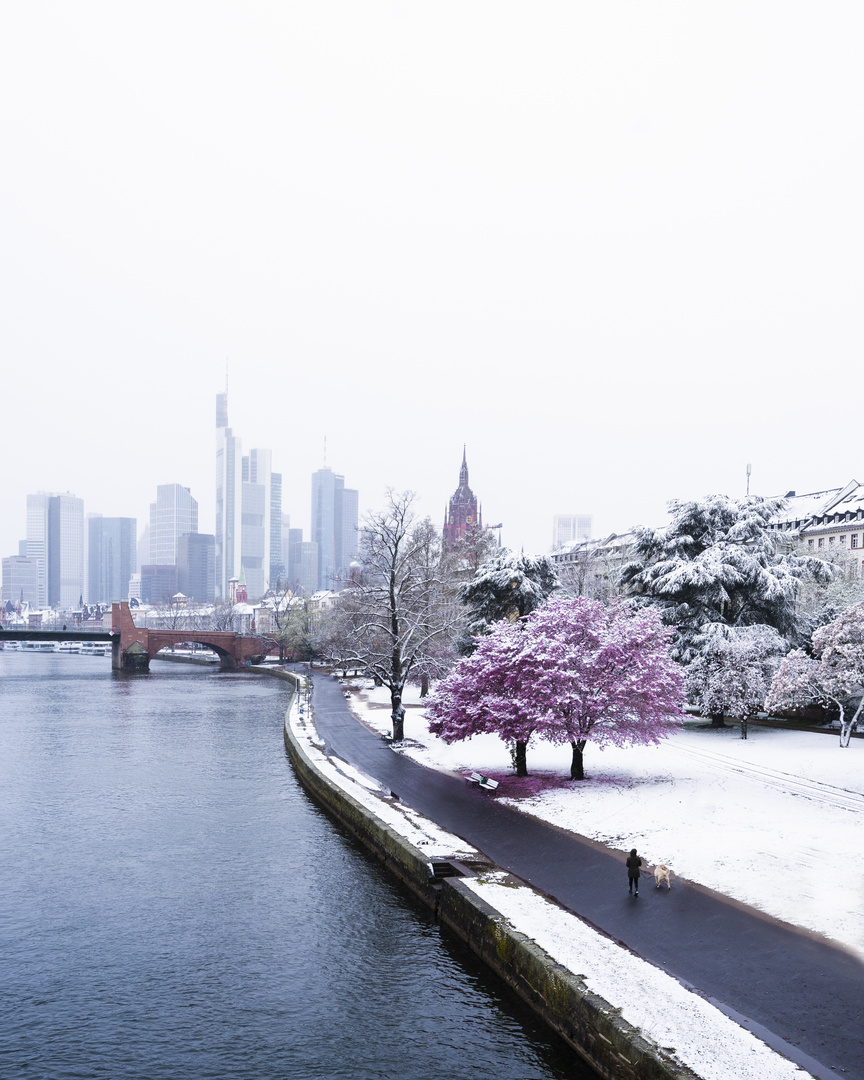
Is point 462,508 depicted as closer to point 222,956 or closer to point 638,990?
point 222,956

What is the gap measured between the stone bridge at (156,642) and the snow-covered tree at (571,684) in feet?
289

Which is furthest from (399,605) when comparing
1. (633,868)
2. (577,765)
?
(633,868)

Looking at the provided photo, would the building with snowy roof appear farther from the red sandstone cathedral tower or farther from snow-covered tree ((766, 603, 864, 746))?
the red sandstone cathedral tower

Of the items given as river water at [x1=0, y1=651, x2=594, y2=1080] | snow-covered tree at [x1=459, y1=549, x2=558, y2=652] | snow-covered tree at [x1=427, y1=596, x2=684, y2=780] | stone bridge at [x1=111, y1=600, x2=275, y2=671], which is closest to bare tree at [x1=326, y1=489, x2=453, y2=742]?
snow-covered tree at [x1=459, y1=549, x2=558, y2=652]

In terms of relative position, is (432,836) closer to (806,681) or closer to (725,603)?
(806,681)

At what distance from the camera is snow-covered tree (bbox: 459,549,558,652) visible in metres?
53.3

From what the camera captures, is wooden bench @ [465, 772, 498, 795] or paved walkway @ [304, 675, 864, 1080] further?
wooden bench @ [465, 772, 498, 795]

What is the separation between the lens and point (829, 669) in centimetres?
3522

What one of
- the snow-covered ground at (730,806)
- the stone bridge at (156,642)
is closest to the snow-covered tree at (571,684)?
the snow-covered ground at (730,806)

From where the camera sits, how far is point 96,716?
200ft

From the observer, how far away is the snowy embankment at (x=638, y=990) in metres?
11.1

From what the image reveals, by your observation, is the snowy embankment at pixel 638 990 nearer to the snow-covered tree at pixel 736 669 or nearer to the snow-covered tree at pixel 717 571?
the snow-covered tree at pixel 736 669

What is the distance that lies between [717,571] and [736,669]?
567 cm

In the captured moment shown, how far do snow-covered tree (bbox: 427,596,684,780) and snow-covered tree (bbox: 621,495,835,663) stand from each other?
11929 millimetres
